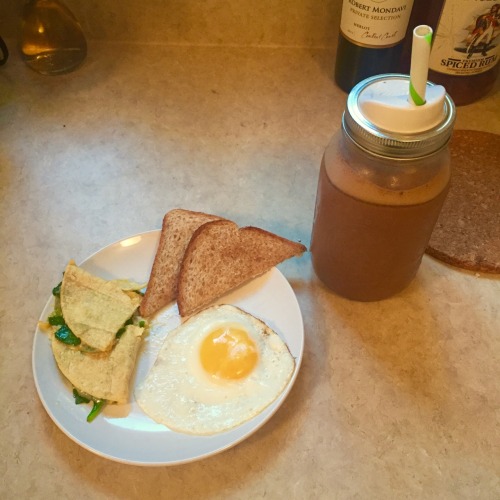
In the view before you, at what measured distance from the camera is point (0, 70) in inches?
61.3

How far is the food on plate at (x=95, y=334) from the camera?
0.91 m

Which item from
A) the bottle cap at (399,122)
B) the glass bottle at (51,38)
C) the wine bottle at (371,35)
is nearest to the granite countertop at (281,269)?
the glass bottle at (51,38)

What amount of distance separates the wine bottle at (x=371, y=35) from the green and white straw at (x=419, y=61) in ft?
1.77

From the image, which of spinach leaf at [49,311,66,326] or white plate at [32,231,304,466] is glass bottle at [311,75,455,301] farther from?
spinach leaf at [49,311,66,326]

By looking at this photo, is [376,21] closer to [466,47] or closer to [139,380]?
[466,47]

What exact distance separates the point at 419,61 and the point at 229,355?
59 cm

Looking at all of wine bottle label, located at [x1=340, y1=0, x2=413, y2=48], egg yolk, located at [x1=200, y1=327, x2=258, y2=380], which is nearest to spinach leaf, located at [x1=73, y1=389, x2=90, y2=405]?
egg yolk, located at [x1=200, y1=327, x2=258, y2=380]

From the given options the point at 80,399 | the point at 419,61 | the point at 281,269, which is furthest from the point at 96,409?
the point at 419,61

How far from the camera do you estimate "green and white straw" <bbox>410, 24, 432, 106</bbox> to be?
0.71 meters

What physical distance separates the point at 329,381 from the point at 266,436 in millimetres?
166

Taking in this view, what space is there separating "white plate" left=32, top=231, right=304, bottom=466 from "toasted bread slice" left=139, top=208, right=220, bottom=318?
3 centimetres

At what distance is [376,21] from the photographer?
48.1 inches

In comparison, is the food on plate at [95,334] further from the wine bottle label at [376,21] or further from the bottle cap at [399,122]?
the wine bottle label at [376,21]

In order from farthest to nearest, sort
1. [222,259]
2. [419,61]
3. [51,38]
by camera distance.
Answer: [51,38]
[222,259]
[419,61]
